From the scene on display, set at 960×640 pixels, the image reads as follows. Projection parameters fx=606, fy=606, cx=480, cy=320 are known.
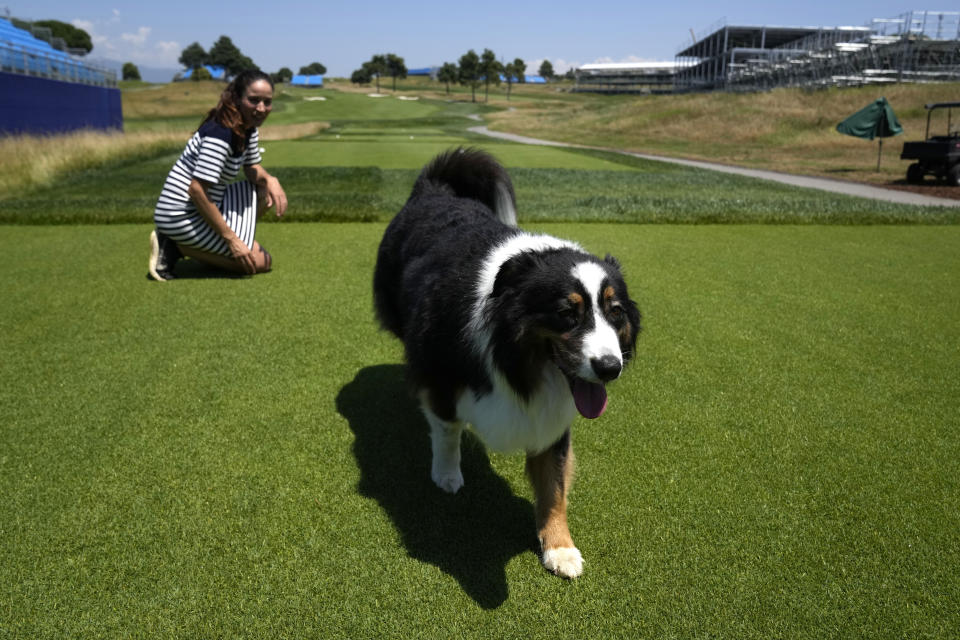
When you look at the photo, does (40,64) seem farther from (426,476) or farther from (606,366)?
(606,366)

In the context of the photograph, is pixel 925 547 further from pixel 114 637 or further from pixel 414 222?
pixel 114 637

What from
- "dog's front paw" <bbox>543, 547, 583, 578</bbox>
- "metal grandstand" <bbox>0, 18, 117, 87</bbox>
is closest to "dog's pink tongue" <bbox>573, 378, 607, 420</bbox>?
"dog's front paw" <bbox>543, 547, 583, 578</bbox>

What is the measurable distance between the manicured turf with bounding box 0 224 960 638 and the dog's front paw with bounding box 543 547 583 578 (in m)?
0.06

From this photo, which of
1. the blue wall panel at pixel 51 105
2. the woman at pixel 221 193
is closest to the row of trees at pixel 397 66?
the blue wall panel at pixel 51 105

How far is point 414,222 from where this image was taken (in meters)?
3.63

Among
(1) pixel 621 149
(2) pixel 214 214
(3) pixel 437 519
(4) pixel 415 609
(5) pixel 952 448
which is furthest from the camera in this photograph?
(1) pixel 621 149

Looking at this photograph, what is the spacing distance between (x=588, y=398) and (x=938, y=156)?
1899cm

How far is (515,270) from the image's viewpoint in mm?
2365

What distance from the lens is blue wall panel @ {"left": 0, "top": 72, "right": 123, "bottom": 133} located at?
17859mm

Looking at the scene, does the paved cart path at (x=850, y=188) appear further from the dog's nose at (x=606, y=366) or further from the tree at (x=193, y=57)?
the tree at (x=193, y=57)

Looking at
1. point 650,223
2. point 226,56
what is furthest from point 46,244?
point 226,56

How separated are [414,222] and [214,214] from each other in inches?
129

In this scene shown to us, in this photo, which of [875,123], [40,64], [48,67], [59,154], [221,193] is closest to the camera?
[221,193]

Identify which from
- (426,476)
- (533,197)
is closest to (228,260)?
(426,476)
